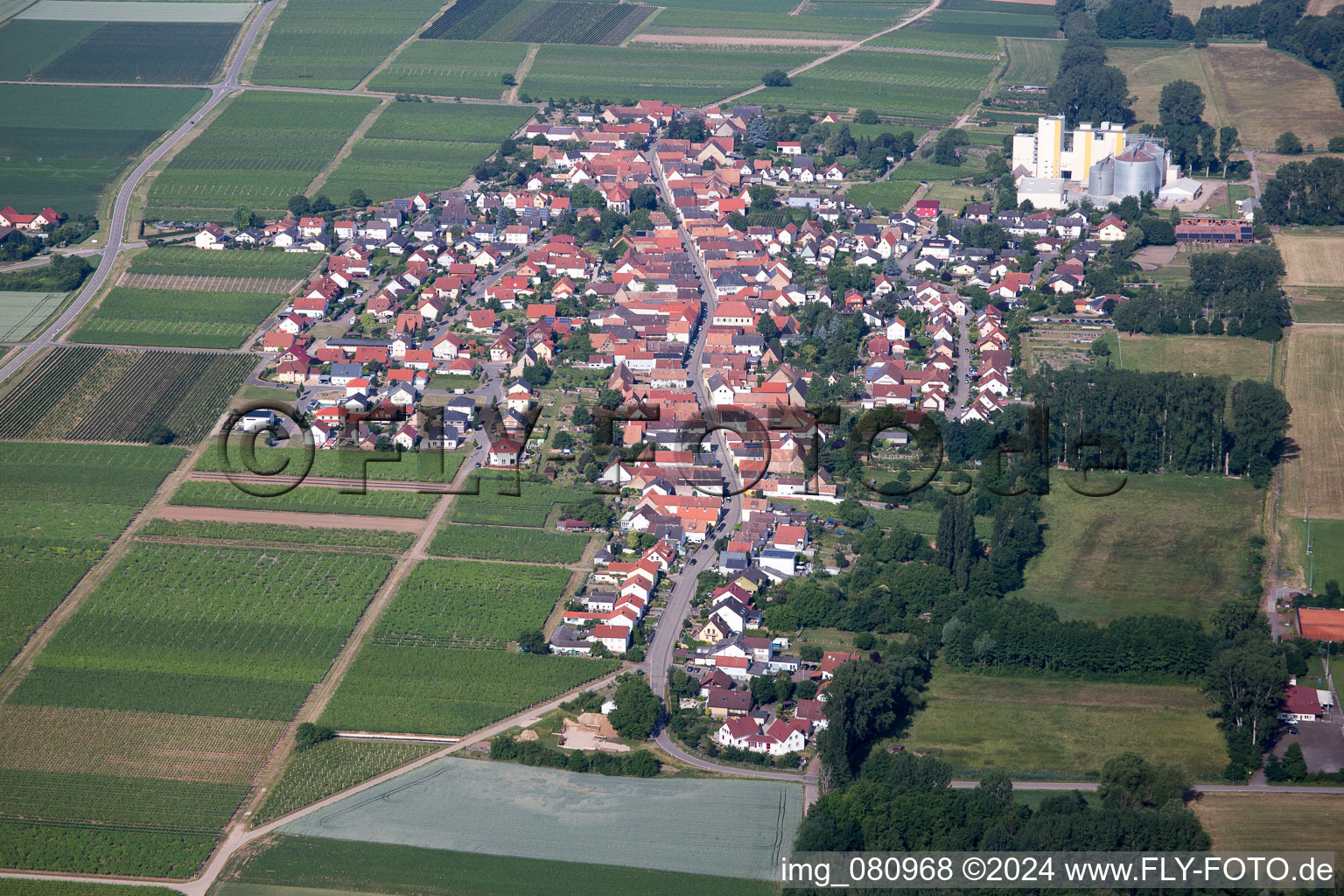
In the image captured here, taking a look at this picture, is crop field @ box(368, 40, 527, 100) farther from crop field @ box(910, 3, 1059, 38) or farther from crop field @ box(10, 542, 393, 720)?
crop field @ box(10, 542, 393, 720)

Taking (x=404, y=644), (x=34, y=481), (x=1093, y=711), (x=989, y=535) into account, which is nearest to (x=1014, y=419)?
(x=989, y=535)

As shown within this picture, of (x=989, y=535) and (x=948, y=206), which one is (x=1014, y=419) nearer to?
(x=989, y=535)

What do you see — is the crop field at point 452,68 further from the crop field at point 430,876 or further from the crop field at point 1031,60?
the crop field at point 430,876

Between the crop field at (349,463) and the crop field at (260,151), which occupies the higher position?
the crop field at (260,151)

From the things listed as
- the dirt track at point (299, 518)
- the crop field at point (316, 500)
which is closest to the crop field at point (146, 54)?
the crop field at point (316, 500)

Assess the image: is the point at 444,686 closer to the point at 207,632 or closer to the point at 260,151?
the point at 207,632

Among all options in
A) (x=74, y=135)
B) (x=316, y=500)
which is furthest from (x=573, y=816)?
(x=74, y=135)
